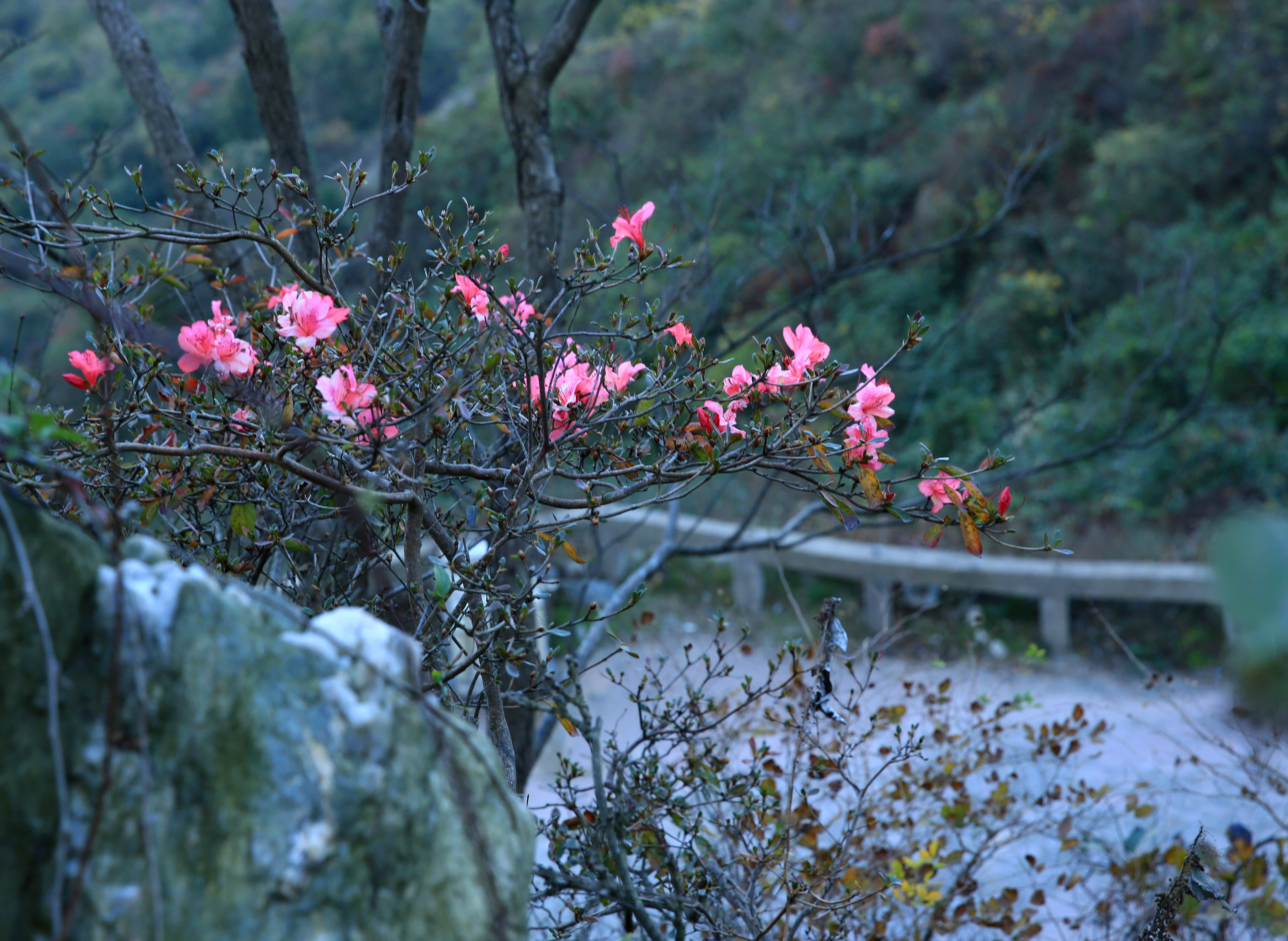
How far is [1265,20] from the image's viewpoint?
841 cm

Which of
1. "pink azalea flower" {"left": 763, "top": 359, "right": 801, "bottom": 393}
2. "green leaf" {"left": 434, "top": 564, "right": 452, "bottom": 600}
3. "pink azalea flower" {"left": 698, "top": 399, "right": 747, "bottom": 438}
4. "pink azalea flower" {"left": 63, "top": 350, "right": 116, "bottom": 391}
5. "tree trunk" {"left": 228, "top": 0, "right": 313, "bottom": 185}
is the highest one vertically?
"tree trunk" {"left": 228, "top": 0, "right": 313, "bottom": 185}

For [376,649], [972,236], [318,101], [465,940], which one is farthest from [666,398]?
[318,101]

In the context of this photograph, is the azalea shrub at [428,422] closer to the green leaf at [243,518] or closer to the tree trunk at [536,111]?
the green leaf at [243,518]

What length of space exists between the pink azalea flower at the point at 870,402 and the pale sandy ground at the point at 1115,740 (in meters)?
0.83

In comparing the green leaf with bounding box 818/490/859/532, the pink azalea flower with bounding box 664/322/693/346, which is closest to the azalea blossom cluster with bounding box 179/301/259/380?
the pink azalea flower with bounding box 664/322/693/346

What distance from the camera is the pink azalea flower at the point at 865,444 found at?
4.98ft

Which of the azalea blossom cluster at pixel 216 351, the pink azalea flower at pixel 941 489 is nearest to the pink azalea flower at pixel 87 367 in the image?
the azalea blossom cluster at pixel 216 351

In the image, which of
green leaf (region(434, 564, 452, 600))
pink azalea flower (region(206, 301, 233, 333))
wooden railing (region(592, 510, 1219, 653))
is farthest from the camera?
wooden railing (region(592, 510, 1219, 653))

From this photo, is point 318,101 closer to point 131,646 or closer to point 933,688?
point 933,688

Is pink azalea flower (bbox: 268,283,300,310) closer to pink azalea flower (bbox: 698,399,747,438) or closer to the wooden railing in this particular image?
pink azalea flower (bbox: 698,399,747,438)

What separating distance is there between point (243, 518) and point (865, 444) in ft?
3.30

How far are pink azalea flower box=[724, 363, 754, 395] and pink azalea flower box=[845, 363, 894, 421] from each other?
0.18m

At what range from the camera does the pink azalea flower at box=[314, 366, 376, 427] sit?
1.37 m

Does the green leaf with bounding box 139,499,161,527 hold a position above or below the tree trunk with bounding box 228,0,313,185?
below
